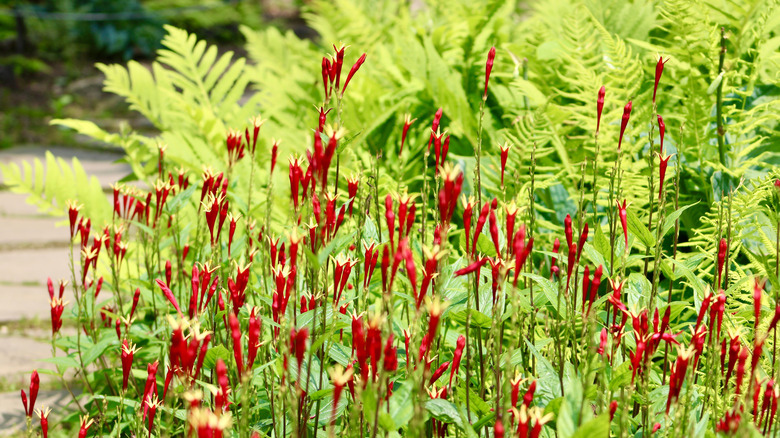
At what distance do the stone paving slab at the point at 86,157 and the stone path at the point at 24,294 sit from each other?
0.03 m

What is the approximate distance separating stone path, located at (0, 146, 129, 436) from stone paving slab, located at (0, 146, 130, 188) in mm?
33

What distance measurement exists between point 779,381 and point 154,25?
9.42 meters

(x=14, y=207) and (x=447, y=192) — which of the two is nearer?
(x=447, y=192)

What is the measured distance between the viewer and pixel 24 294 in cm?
298

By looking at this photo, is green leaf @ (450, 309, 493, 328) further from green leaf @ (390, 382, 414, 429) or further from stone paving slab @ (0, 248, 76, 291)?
stone paving slab @ (0, 248, 76, 291)

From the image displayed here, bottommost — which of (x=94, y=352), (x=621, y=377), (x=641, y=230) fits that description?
(x=94, y=352)

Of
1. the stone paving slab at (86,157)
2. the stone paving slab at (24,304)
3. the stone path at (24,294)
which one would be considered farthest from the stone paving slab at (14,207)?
the stone paving slab at (24,304)

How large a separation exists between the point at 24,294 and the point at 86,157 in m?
2.87

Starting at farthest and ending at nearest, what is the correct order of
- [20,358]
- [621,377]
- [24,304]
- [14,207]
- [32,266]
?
1. [14,207]
2. [32,266]
3. [24,304]
4. [20,358]
5. [621,377]

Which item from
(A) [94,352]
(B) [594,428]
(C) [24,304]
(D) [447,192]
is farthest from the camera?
(C) [24,304]

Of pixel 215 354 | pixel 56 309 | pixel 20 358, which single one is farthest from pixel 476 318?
pixel 20 358

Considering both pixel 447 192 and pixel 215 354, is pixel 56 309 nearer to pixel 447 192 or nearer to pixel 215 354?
pixel 215 354

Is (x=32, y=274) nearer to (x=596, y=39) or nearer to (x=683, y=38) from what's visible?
(x=596, y=39)

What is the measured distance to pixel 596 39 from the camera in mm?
2287
